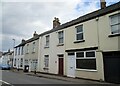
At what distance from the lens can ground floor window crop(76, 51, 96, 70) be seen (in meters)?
16.8

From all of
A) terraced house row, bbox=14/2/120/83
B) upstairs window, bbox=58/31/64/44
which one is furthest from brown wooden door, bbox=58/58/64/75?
upstairs window, bbox=58/31/64/44

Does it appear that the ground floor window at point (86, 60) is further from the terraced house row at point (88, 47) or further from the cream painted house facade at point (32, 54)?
the cream painted house facade at point (32, 54)

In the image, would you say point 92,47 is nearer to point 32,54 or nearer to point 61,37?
point 61,37

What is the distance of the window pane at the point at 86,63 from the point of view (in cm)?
1671

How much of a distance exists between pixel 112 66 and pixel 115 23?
11.8 feet

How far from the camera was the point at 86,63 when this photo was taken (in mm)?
17656

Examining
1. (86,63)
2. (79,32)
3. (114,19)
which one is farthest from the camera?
(79,32)

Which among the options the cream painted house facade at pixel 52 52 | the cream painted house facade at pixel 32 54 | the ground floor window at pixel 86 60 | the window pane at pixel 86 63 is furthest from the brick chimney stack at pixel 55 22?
the window pane at pixel 86 63

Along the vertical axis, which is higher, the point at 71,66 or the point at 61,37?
the point at 61,37

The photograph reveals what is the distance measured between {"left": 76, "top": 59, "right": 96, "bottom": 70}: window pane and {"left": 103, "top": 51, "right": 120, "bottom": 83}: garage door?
1.46 meters

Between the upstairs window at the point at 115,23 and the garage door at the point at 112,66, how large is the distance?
1.86 m

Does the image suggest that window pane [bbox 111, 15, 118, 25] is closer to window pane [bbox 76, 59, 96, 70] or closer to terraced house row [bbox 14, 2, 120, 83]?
terraced house row [bbox 14, 2, 120, 83]

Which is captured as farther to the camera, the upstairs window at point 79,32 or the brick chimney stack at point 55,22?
the brick chimney stack at point 55,22

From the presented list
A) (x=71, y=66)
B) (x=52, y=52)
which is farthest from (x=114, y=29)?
(x=52, y=52)
